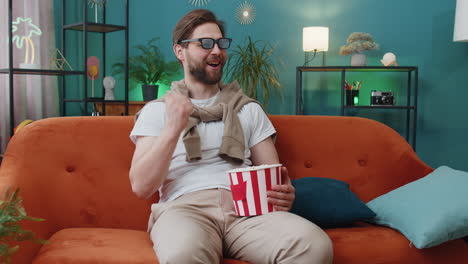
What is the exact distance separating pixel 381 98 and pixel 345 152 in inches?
105

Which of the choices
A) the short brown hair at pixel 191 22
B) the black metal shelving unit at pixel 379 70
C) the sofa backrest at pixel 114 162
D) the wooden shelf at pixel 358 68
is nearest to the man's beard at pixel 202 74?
the short brown hair at pixel 191 22

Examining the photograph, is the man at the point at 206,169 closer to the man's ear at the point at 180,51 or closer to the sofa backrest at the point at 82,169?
the man's ear at the point at 180,51

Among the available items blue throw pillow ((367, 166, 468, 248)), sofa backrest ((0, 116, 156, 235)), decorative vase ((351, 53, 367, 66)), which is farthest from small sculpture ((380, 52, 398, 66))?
sofa backrest ((0, 116, 156, 235))

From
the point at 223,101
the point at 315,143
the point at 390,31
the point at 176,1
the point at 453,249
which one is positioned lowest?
the point at 453,249

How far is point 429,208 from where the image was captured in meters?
1.70

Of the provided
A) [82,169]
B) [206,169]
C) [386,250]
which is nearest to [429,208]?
[386,250]

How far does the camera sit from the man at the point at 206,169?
58.0 inches

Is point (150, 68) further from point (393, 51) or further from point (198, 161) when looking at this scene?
point (198, 161)

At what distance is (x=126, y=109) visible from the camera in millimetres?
4418

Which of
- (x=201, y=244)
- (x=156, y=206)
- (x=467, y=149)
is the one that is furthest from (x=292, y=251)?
(x=467, y=149)

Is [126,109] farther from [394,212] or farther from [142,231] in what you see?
[394,212]

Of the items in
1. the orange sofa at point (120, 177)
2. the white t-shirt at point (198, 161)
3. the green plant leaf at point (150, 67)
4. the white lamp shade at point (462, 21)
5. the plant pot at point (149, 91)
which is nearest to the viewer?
the orange sofa at point (120, 177)

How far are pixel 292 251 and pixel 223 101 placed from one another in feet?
2.33

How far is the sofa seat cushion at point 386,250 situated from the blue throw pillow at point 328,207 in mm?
79
